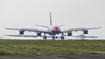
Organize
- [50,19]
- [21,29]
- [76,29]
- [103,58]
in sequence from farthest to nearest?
[50,19]
[76,29]
[21,29]
[103,58]

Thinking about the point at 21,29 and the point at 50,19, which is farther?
the point at 50,19

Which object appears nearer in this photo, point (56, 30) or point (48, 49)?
point (48, 49)

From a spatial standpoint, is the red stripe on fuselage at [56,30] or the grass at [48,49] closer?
the grass at [48,49]

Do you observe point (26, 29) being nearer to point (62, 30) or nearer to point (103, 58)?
point (62, 30)

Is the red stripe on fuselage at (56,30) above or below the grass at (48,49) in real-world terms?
above

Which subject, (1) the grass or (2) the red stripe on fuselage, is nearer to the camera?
(1) the grass

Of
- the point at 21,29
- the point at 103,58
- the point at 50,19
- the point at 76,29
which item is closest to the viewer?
the point at 103,58

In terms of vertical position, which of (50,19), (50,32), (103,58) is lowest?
(103,58)

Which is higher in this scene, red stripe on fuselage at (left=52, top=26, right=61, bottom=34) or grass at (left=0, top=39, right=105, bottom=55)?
red stripe on fuselage at (left=52, top=26, right=61, bottom=34)

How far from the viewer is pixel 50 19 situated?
12962 centimetres

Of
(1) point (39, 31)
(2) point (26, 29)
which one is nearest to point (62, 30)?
A: (1) point (39, 31)

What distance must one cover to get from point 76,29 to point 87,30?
6226mm

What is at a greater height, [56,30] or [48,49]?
[56,30]

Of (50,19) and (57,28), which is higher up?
(50,19)
